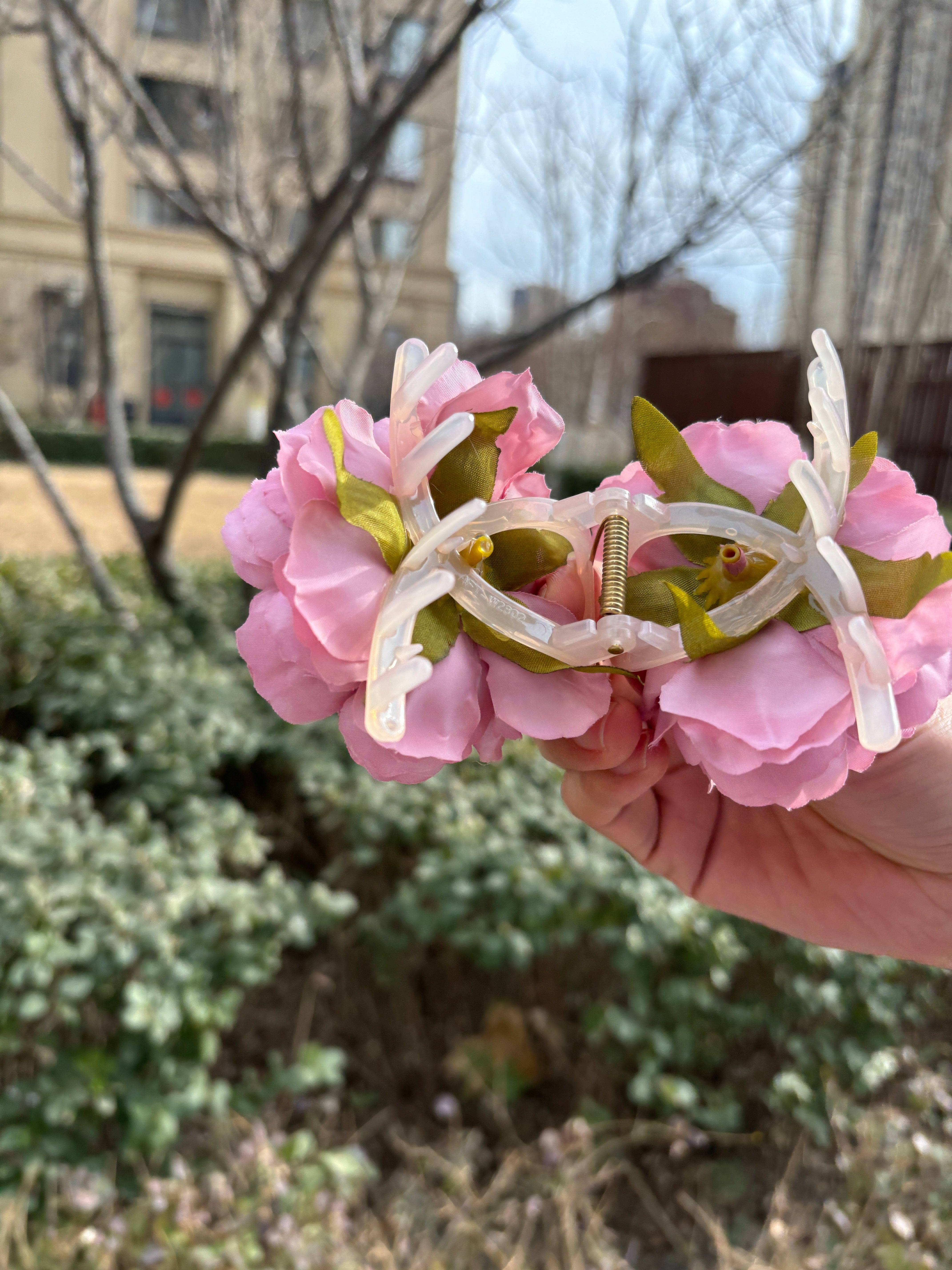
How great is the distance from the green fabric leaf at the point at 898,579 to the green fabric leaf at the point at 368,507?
242 mm

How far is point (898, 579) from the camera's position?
47cm

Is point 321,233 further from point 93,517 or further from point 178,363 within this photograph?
point 178,363

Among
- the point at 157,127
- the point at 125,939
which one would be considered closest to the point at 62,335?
the point at 157,127

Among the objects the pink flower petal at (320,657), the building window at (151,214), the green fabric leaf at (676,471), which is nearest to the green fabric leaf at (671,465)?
the green fabric leaf at (676,471)

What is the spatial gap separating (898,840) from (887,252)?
3672 millimetres

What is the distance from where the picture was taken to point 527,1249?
172cm

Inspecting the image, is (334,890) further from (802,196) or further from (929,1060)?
(802,196)

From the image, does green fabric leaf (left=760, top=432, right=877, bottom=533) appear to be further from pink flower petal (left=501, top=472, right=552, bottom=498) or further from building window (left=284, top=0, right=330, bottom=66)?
building window (left=284, top=0, right=330, bottom=66)

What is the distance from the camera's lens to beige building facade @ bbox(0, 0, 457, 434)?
4.07m

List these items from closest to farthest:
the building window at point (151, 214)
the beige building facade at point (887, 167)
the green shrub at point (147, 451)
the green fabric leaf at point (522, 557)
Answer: the green fabric leaf at point (522, 557) → the beige building facade at point (887, 167) → the green shrub at point (147, 451) → the building window at point (151, 214)

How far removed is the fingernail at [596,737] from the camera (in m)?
0.58

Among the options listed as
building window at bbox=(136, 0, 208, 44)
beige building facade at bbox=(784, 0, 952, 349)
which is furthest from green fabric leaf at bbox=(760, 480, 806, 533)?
building window at bbox=(136, 0, 208, 44)

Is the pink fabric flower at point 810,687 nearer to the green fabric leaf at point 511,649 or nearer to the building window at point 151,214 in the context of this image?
the green fabric leaf at point 511,649

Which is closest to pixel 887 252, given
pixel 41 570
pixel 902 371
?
pixel 902 371
